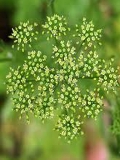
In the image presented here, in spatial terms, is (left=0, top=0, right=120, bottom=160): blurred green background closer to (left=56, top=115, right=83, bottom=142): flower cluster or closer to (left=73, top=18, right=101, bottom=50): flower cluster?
(left=73, top=18, right=101, bottom=50): flower cluster

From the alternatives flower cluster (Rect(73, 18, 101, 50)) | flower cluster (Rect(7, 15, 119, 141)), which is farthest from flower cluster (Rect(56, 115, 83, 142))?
flower cluster (Rect(73, 18, 101, 50))

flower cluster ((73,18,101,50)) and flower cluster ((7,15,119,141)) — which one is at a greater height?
flower cluster ((73,18,101,50))

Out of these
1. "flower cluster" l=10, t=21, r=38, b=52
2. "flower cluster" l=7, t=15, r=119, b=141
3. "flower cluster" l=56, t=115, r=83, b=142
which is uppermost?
"flower cluster" l=10, t=21, r=38, b=52

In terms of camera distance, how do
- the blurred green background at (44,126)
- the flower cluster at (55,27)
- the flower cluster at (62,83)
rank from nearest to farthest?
the flower cluster at (62,83)
the flower cluster at (55,27)
the blurred green background at (44,126)

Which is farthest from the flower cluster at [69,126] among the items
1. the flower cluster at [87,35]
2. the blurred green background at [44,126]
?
the blurred green background at [44,126]

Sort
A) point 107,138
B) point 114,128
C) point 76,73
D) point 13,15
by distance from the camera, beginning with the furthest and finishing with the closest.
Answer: point 13,15, point 107,138, point 114,128, point 76,73

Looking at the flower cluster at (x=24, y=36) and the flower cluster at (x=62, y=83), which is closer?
the flower cluster at (x=62, y=83)

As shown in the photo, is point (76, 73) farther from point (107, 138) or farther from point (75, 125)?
point (107, 138)

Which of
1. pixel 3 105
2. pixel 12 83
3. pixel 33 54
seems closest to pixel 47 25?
pixel 33 54

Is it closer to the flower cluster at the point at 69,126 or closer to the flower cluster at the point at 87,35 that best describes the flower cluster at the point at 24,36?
the flower cluster at the point at 87,35
